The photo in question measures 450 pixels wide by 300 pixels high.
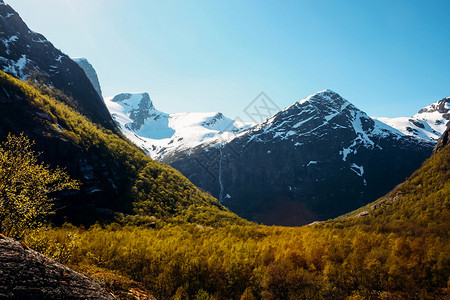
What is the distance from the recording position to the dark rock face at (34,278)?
298 inches

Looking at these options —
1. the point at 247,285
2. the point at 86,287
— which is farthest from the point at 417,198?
the point at 86,287

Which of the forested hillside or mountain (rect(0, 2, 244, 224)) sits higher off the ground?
mountain (rect(0, 2, 244, 224))

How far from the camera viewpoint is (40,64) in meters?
143

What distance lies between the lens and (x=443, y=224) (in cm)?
7000

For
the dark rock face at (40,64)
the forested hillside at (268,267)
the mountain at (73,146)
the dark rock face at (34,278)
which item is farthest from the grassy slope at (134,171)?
the dark rock face at (34,278)

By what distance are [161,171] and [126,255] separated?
91.9 metres

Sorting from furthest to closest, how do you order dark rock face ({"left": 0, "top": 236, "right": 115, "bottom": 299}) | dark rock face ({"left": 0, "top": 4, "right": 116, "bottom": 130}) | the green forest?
dark rock face ({"left": 0, "top": 4, "right": 116, "bottom": 130}) → the green forest → dark rock face ({"left": 0, "top": 236, "right": 115, "bottom": 299})

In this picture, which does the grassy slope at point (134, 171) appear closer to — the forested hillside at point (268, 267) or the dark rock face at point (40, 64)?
the forested hillside at point (268, 267)

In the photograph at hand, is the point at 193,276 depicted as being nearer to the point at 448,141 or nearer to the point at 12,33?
the point at 448,141

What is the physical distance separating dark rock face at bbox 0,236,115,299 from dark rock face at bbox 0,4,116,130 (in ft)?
524

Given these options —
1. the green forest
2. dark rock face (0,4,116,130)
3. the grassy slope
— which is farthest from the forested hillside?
dark rock face (0,4,116,130)

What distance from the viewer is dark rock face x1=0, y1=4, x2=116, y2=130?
409 feet

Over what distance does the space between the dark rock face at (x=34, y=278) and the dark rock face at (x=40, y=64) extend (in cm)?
15962

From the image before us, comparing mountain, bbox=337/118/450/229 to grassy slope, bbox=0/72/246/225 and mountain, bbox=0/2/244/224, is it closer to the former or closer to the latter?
grassy slope, bbox=0/72/246/225
